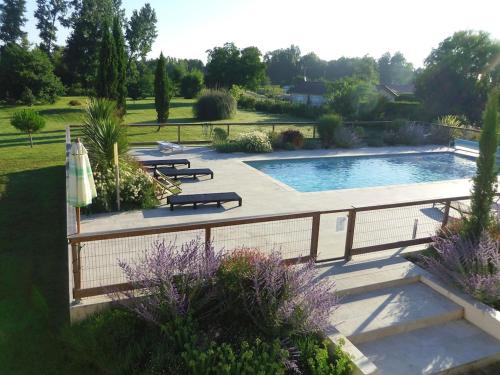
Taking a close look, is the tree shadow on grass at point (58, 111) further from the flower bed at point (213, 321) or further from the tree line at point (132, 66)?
the flower bed at point (213, 321)

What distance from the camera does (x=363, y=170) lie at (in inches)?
582

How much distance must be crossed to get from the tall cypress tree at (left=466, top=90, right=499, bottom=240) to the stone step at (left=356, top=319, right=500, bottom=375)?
1.72 m

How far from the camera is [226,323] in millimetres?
4266

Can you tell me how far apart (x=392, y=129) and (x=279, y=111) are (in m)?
15.6

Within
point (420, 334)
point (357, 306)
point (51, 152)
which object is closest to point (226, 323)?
point (357, 306)

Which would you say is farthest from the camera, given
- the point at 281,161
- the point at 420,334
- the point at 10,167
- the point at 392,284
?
the point at 281,161

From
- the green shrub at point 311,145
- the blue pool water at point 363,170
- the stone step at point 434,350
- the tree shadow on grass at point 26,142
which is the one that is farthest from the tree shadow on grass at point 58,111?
the stone step at point 434,350

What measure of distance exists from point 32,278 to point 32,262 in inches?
22.9

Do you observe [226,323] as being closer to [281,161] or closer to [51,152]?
[281,161]

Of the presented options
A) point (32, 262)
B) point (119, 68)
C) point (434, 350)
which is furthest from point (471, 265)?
point (119, 68)

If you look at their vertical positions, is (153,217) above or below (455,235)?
below

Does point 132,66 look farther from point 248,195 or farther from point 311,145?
point 248,195

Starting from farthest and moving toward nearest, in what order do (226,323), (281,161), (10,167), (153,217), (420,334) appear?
(281,161)
(10,167)
(153,217)
(420,334)
(226,323)

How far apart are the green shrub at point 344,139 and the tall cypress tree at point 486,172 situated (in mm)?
Result: 11652
